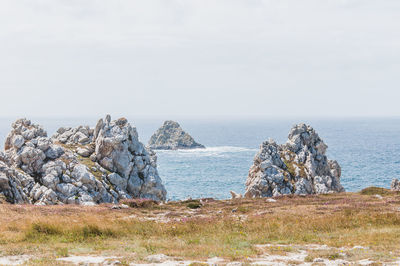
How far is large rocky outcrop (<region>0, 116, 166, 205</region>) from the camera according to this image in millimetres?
46688

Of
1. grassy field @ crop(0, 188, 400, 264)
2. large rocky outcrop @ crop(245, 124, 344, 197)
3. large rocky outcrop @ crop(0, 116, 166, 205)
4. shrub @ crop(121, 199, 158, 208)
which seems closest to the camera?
grassy field @ crop(0, 188, 400, 264)

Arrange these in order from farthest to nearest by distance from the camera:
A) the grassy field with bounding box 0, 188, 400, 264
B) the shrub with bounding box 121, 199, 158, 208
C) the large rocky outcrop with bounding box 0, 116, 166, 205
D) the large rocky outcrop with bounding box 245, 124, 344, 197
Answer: the large rocky outcrop with bounding box 245, 124, 344, 197, the large rocky outcrop with bounding box 0, 116, 166, 205, the shrub with bounding box 121, 199, 158, 208, the grassy field with bounding box 0, 188, 400, 264

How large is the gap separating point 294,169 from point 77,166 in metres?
40.2

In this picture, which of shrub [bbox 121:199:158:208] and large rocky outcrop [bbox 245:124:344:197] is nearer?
shrub [bbox 121:199:158:208]

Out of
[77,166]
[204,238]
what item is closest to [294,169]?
[77,166]

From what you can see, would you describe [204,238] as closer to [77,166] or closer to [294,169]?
[77,166]

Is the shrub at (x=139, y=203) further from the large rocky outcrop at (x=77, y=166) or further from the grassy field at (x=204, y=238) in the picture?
the grassy field at (x=204, y=238)

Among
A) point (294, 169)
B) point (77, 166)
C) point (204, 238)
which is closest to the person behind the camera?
point (204, 238)

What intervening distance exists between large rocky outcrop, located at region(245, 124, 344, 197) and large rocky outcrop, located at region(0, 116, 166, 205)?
59.7 feet

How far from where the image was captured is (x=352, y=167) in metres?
126

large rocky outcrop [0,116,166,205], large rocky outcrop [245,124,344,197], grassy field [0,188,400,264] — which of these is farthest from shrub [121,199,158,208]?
large rocky outcrop [245,124,344,197]

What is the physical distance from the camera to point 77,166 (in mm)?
52500

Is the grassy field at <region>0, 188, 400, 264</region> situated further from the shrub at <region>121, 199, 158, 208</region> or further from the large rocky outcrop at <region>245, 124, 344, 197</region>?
the large rocky outcrop at <region>245, 124, 344, 197</region>

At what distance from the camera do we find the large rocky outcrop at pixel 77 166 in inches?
1838
